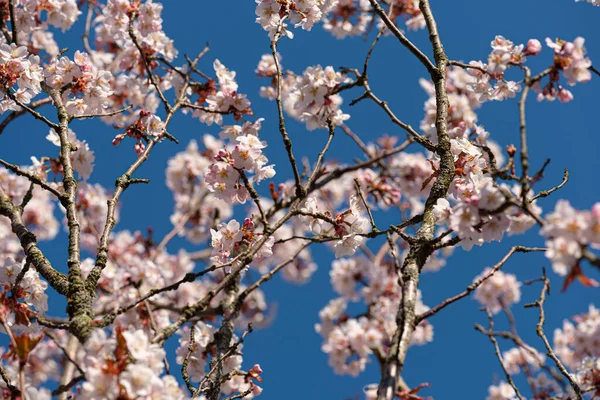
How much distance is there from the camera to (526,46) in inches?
132

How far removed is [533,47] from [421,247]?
58.7 inches

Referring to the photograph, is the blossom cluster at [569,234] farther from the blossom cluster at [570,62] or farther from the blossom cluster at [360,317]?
the blossom cluster at [360,317]

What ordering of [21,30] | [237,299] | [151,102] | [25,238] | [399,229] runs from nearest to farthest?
[399,229] → [25,238] → [237,299] → [21,30] → [151,102]

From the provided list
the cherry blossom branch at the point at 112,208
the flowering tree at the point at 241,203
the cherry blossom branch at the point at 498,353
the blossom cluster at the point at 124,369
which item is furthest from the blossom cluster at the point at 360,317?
the blossom cluster at the point at 124,369

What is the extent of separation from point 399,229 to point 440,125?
78 cm

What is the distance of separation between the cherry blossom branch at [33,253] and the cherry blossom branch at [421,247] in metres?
1.59

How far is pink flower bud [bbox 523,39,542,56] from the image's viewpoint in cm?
331

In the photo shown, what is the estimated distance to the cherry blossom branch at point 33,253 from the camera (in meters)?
2.80

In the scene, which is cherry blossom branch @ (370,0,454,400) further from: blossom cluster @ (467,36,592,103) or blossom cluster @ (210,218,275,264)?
blossom cluster @ (210,218,275,264)

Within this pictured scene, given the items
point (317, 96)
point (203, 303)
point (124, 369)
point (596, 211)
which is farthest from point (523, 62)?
point (124, 369)

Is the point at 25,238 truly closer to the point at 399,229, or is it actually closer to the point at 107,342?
the point at 107,342

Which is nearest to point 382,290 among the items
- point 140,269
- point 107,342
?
point 140,269

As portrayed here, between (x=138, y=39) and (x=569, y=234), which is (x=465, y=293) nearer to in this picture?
(x=569, y=234)

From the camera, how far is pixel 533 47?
3.31 m
